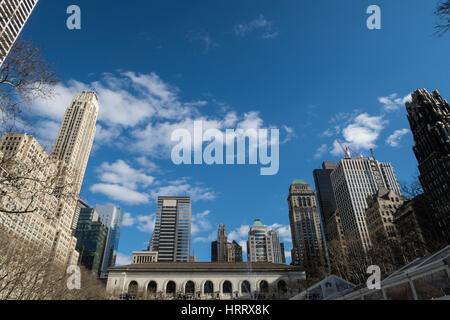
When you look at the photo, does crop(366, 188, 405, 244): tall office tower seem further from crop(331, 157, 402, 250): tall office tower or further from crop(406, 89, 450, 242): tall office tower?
crop(331, 157, 402, 250): tall office tower

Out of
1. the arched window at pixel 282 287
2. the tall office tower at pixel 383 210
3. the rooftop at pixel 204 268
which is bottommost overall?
the arched window at pixel 282 287

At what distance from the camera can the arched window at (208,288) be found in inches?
2778

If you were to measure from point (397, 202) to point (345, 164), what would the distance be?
180ft

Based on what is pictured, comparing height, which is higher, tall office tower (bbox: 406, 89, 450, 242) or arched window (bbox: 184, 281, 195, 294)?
tall office tower (bbox: 406, 89, 450, 242)

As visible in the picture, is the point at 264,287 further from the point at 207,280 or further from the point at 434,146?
the point at 434,146

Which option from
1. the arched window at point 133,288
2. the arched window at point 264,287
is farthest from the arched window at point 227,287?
the arched window at point 133,288

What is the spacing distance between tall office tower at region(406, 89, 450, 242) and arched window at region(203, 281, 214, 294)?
209ft

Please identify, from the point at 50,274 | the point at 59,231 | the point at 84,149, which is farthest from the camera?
the point at 84,149

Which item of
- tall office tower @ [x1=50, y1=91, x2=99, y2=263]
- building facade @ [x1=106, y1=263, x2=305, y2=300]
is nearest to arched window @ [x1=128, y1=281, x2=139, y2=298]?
building facade @ [x1=106, y1=263, x2=305, y2=300]

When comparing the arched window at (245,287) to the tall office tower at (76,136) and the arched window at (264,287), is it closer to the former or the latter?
the arched window at (264,287)

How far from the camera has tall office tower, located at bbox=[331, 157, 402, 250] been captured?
14262cm

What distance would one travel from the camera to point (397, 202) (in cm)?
11138
